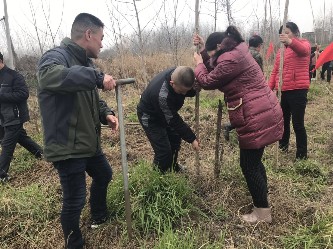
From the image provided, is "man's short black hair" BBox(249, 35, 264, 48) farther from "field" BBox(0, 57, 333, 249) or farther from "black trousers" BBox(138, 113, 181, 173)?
"black trousers" BBox(138, 113, 181, 173)

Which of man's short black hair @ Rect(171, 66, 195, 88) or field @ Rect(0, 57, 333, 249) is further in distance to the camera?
man's short black hair @ Rect(171, 66, 195, 88)

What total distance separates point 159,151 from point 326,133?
368 cm

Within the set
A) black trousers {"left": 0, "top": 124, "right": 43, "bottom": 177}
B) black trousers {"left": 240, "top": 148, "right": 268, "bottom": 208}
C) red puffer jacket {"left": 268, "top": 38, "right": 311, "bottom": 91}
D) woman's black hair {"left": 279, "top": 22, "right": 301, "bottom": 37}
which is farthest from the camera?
black trousers {"left": 0, "top": 124, "right": 43, "bottom": 177}

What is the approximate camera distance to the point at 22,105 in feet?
14.4

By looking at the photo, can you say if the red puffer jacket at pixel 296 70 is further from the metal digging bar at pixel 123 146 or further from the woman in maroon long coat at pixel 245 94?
the metal digging bar at pixel 123 146

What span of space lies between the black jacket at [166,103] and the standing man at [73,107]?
697mm

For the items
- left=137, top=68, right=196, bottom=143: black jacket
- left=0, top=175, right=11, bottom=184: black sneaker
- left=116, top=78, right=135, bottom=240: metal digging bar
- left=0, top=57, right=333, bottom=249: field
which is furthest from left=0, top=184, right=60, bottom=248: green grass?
left=137, top=68, right=196, bottom=143: black jacket

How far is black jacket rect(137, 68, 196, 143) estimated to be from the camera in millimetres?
3000

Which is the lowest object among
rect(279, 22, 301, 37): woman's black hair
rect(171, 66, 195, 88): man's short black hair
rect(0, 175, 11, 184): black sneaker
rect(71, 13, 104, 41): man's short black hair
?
rect(0, 175, 11, 184): black sneaker

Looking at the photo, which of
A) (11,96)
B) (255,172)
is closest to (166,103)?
(255,172)

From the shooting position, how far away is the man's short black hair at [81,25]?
2.37 m

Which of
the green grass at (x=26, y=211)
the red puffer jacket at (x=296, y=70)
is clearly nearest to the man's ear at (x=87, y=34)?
the green grass at (x=26, y=211)

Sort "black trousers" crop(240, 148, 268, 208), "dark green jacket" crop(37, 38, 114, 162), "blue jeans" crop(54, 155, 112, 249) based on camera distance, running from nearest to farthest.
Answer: "dark green jacket" crop(37, 38, 114, 162), "blue jeans" crop(54, 155, 112, 249), "black trousers" crop(240, 148, 268, 208)

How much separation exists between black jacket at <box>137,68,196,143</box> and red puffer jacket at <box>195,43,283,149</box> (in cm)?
45
